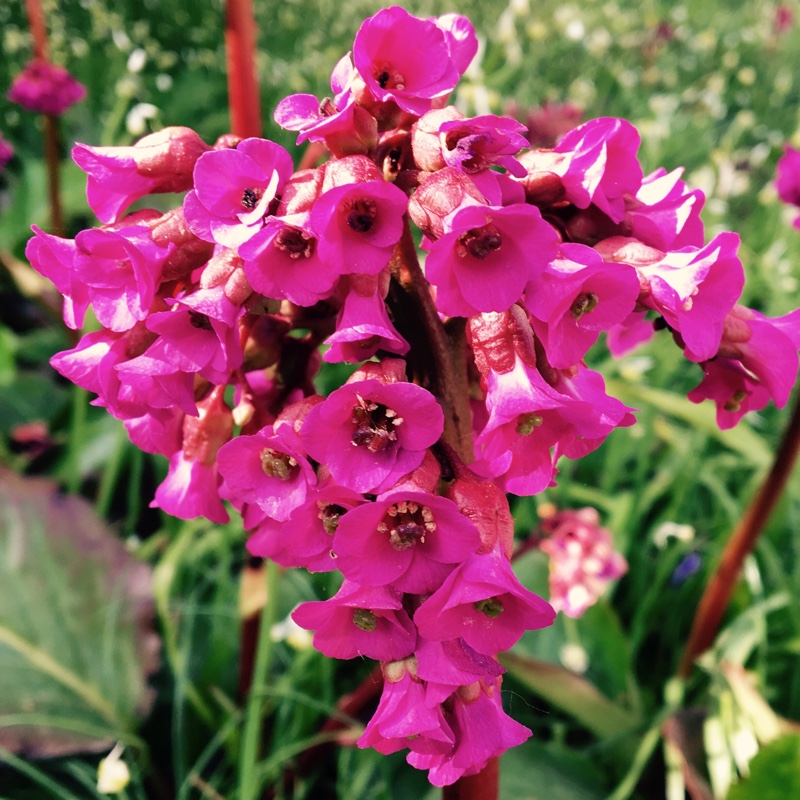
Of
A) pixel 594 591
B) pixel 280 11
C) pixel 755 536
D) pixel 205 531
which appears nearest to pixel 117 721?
pixel 205 531

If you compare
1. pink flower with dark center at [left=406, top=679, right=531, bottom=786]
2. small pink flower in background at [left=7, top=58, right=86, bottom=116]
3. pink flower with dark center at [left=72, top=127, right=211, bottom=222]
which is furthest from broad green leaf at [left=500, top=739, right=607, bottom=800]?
small pink flower in background at [left=7, top=58, right=86, bottom=116]

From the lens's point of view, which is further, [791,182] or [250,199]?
[791,182]

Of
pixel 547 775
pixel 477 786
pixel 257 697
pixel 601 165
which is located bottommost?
pixel 547 775

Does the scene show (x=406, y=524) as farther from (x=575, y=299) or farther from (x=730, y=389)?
(x=730, y=389)

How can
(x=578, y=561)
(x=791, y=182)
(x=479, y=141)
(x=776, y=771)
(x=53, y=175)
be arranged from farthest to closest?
(x=53, y=175), (x=791, y=182), (x=578, y=561), (x=776, y=771), (x=479, y=141)

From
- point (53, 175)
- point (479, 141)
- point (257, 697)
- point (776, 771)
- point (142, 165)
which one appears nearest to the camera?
point (479, 141)

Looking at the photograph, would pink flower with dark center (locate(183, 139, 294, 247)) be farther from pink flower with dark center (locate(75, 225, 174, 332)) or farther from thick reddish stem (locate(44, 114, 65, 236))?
thick reddish stem (locate(44, 114, 65, 236))

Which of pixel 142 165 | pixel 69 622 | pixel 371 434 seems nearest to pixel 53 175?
pixel 69 622

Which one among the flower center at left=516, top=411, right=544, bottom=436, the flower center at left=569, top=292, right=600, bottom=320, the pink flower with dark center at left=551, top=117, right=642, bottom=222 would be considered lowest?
the flower center at left=516, top=411, right=544, bottom=436
